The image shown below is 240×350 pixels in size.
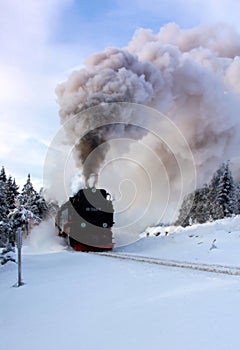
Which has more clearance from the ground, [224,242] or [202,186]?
[202,186]

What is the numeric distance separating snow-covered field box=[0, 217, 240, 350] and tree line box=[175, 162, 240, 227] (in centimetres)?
3374

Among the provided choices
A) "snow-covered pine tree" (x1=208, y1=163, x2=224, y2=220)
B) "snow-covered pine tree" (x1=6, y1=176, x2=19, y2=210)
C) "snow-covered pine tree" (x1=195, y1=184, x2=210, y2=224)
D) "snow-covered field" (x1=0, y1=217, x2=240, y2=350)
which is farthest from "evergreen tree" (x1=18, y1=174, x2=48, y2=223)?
"snow-covered field" (x1=0, y1=217, x2=240, y2=350)

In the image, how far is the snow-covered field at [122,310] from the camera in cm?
559

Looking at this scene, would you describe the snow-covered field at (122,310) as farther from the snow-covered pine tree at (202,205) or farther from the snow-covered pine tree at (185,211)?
the snow-covered pine tree at (185,211)

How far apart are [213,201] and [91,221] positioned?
25853 mm

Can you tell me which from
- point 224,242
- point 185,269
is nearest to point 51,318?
point 185,269

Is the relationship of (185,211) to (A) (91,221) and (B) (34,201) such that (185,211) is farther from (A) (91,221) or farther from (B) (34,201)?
(A) (91,221)

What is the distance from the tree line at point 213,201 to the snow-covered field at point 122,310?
3374cm

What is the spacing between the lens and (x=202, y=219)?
50.6 metres

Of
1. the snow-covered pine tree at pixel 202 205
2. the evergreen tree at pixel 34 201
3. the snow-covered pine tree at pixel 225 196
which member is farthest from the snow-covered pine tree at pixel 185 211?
the evergreen tree at pixel 34 201

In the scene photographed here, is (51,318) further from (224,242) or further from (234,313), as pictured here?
(224,242)

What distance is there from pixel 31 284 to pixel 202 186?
42706mm

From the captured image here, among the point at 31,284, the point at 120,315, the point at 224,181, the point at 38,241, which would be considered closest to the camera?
the point at 120,315

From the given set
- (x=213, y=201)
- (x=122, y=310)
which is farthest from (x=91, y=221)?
(x=213, y=201)
